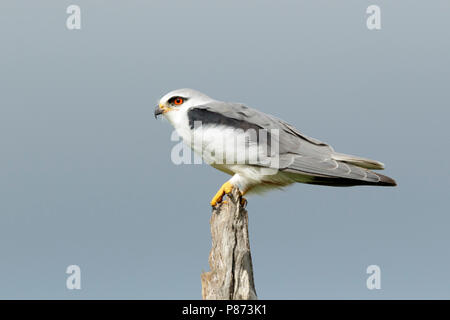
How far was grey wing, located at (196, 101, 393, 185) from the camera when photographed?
21.6 feet

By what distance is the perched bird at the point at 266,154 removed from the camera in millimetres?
6648

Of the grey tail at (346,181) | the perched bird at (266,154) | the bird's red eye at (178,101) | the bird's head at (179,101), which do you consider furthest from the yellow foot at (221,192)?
the bird's red eye at (178,101)

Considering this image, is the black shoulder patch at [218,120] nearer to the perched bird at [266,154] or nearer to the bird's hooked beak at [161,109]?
the perched bird at [266,154]

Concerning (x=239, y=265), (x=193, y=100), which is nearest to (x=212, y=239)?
(x=239, y=265)

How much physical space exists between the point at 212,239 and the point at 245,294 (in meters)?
0.88

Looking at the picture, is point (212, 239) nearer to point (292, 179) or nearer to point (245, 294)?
point (245, 294)

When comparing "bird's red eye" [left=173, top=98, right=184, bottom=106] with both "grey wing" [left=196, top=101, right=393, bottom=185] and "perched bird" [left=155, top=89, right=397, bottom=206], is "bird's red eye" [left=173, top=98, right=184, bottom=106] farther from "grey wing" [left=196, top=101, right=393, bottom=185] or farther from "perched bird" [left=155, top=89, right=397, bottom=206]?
"grey wing" [left=196, top=101, right=393, bottom=185]

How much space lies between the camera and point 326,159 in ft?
22.2

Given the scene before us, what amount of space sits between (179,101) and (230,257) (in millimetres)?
2406

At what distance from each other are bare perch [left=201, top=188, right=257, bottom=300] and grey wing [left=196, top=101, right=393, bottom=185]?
36.0 inches

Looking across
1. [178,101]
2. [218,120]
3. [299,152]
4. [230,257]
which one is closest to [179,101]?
[178,101]

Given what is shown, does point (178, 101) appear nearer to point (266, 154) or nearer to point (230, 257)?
point (266, 154)

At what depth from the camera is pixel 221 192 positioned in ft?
22.9

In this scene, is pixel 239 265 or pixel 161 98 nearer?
pixel 239 265
